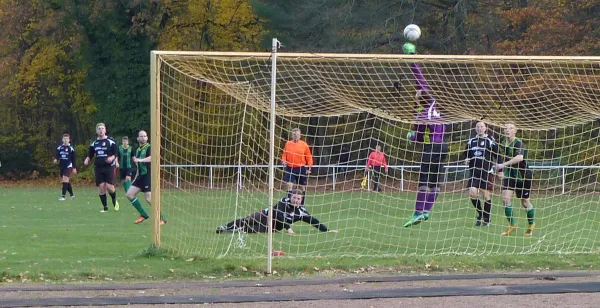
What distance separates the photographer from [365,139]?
1820 cm

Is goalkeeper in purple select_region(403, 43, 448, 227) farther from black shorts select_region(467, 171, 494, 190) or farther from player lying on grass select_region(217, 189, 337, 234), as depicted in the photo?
player lying on grass select_region(217, 189, 337, 234)

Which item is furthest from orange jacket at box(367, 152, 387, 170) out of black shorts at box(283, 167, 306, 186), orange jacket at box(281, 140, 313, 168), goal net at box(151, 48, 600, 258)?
black shorts at box(283, 167, 306, 186)

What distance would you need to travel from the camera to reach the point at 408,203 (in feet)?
61.6

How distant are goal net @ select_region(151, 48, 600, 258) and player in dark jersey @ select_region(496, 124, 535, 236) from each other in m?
0.35

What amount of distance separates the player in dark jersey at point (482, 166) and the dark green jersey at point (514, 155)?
48 cm

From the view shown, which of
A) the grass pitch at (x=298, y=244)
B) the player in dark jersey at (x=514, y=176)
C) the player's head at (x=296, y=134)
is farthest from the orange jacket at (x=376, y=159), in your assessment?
the player in dark jersey at (x=514, y=176)

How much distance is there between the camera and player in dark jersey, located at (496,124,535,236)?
559 inches

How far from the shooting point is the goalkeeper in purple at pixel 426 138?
13422 millimetres

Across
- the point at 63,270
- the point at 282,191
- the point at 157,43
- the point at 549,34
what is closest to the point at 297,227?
the point at 282,191

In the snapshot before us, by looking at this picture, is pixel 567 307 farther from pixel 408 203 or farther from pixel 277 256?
pixel 408 203

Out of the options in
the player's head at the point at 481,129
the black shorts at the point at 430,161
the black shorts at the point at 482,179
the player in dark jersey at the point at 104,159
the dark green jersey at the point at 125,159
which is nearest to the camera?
the black shorts at the point at 430,161

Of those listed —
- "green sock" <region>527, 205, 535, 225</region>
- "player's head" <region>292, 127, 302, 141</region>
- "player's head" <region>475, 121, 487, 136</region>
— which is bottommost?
"green sock" <region>527, 205, 535, 225</region>

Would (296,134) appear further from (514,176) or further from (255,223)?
(514,176)

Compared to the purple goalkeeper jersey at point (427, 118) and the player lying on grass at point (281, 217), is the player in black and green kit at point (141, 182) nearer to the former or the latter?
the player lying on grass at point (281, 217)
